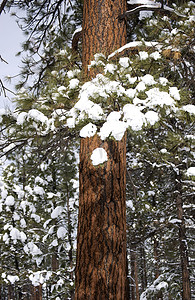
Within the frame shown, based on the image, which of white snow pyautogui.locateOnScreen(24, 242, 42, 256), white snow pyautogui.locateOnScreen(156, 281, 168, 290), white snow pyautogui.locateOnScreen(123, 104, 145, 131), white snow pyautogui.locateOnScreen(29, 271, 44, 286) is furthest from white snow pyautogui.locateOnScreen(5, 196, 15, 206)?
white snow pyautogui.locateOnScreen(123, 104, 145, 131)

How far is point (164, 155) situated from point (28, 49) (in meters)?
3.60

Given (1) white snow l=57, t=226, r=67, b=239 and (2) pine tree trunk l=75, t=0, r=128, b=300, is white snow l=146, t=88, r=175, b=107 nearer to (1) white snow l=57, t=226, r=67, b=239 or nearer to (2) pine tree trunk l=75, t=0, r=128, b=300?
(2) pine tree trunk l=75, t=0, r=128, b=300

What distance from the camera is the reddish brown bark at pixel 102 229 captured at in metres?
2.60

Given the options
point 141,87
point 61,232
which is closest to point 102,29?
point 141,87

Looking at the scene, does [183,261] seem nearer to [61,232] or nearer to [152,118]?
[61,232]

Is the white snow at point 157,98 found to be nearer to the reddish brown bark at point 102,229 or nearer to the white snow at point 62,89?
the reddish brown bark at point 102,229

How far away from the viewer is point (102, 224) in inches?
107

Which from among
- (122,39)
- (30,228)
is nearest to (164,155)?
(122,39)

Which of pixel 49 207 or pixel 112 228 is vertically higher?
pixel 49 207

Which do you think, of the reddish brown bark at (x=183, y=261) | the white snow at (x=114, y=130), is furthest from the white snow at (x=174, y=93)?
the reddish brown bark at (x=183, y=261)

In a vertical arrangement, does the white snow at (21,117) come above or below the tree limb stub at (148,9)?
below

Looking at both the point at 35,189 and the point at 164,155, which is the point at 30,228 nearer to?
the point at 35,189

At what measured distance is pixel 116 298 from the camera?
8.41 feet

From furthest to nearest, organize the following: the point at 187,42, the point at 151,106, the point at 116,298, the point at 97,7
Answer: the point at 97,7, the point at 187,42, the point at 116,298, the point at 151,106
